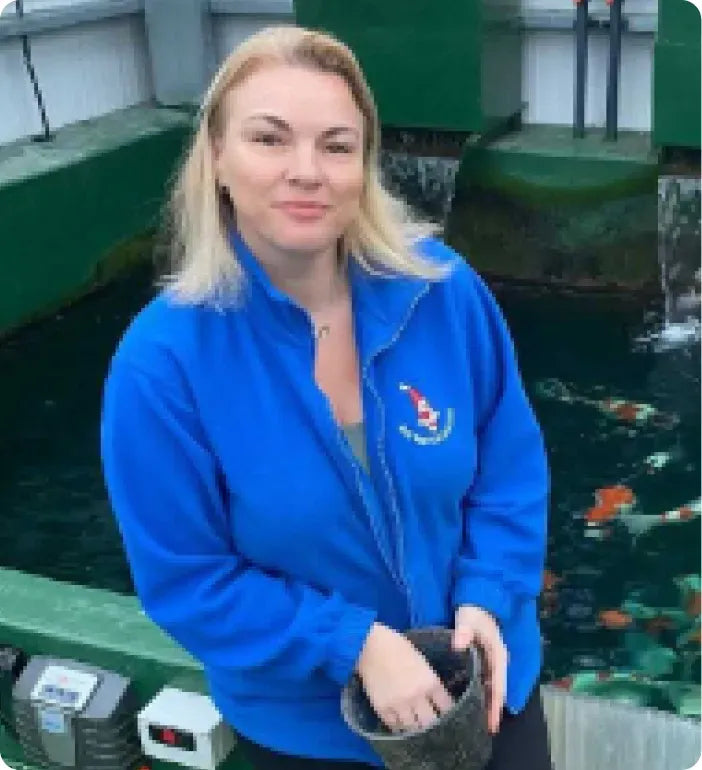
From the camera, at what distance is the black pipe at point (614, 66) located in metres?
Answer: 6.87

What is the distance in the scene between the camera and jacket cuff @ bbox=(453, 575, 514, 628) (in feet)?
5.13

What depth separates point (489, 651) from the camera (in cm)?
155

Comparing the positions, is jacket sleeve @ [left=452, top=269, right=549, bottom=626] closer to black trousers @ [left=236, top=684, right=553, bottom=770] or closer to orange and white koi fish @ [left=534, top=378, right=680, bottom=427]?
black trousers @ [left=236, top=684, right=553, bottom=770]

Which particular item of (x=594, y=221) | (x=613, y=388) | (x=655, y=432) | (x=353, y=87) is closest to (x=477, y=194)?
(x=594, y=221)

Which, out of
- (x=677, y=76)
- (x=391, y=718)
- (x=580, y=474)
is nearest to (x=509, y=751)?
(x=391, y=718)

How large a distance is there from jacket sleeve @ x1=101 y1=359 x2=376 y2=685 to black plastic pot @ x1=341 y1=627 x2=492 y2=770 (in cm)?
6

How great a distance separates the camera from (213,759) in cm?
209

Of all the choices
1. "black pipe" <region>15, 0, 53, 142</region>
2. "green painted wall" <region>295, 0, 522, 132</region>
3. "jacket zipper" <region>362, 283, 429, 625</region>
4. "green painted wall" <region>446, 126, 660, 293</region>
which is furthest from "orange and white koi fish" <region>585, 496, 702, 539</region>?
"black pipe" <region>15, 0, 53, 142</region>

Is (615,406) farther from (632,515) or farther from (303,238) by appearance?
(303,238)

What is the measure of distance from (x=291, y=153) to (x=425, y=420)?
1.27ft

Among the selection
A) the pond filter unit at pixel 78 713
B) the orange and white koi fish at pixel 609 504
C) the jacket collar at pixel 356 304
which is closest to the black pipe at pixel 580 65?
the orange and white koi fish at pixel 609 504

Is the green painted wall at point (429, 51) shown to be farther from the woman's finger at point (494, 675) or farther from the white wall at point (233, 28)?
the woman's finger at point (494, 675)

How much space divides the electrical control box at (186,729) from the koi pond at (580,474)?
2066 millimetres

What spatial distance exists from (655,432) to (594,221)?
6.50 ft
